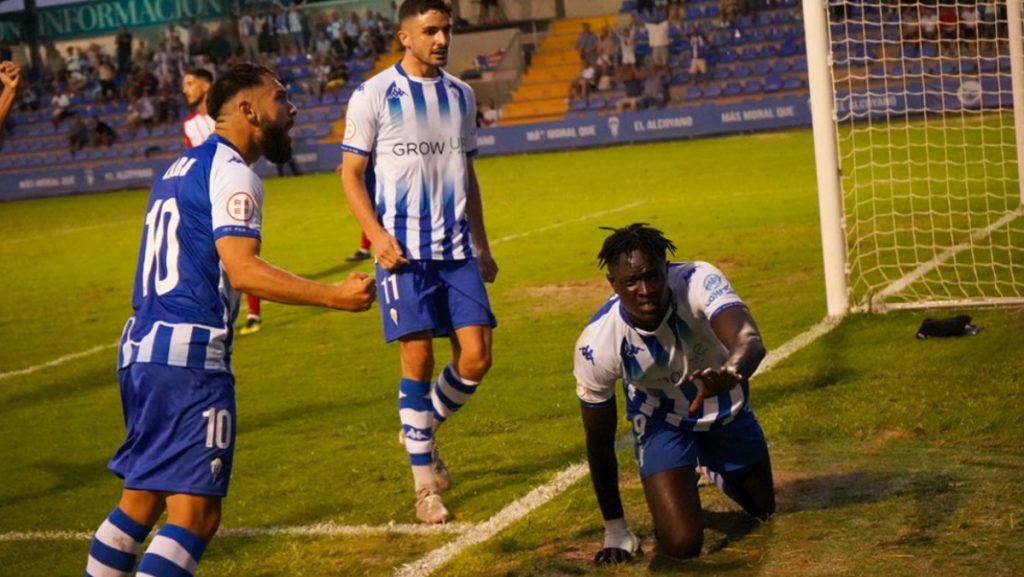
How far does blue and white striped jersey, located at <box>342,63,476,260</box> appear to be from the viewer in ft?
21.0

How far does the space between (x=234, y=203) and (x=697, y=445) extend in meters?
2.31

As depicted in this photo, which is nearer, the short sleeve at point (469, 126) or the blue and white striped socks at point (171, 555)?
Answer: the blue and white striped socks at point (171, 555)

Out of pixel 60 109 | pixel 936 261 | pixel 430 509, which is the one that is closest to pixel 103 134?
pixel 60 109

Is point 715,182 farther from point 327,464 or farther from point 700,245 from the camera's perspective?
point 327,464

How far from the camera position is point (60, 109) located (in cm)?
3972

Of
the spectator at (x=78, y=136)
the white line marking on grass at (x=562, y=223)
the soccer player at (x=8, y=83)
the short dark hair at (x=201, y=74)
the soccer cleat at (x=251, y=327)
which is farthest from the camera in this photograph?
the spectator at (x=78, y=136)

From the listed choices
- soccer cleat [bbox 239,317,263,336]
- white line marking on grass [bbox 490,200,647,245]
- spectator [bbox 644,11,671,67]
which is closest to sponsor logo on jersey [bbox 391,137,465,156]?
soccer cleat [bbox 239,317,263,336]

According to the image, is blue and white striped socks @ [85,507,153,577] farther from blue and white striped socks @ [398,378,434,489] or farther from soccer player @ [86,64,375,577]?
blue and white striped socks @ [398,378,434,489]

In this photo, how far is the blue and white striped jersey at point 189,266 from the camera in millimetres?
4371

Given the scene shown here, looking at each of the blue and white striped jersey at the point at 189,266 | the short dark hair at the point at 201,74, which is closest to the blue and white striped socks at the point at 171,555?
the blue and white striped jersey at the point at 189,266

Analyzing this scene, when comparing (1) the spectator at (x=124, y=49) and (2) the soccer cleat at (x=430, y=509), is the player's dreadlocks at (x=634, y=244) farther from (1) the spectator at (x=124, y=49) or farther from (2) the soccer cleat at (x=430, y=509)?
(1) the spectator at (x=124, y=49)

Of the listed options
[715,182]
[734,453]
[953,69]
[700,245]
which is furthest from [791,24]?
[734,453]

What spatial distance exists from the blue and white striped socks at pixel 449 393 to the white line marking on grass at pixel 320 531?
684 mm

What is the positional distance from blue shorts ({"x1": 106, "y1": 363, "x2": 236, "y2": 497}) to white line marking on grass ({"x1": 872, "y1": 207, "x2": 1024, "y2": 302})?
263 inches
